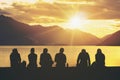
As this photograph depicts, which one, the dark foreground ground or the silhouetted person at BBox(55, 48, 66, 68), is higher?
the silhouetted person at BBox(55, 48, 66, 68)

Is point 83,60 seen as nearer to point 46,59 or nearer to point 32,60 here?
point 46,59

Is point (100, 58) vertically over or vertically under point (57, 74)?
over

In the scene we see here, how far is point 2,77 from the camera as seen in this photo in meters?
20.0

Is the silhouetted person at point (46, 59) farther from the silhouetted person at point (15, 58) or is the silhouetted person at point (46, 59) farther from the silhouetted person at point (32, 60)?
the silhouetted person at point (15, 58)

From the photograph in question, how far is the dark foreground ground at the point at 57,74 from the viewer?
2002cm

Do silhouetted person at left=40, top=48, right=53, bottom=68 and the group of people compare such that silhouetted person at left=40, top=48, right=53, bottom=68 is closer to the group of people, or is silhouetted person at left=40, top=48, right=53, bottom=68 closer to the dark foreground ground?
the group of people

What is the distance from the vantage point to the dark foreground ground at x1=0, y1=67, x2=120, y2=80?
2002 centimetres

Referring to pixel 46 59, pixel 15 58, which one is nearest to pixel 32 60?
pixel 46 59

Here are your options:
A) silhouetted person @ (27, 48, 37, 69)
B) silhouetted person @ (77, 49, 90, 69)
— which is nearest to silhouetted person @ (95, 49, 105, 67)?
silhouetted person @ (77, 49, 90, 69)

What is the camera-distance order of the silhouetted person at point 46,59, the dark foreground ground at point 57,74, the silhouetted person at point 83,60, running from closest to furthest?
the silhouetted person at point 46,59
the dark foreground ground at point 57,74
the silhouetted person at point 83,60

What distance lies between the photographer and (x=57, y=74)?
66.5 ft

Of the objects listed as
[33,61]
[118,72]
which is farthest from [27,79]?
[118,72]

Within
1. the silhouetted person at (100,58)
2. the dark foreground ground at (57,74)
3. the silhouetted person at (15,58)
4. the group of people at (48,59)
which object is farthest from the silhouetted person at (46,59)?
the silhouetted person at (100,58)

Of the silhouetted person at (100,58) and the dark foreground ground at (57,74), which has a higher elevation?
the silhouetted person at (100,58)
